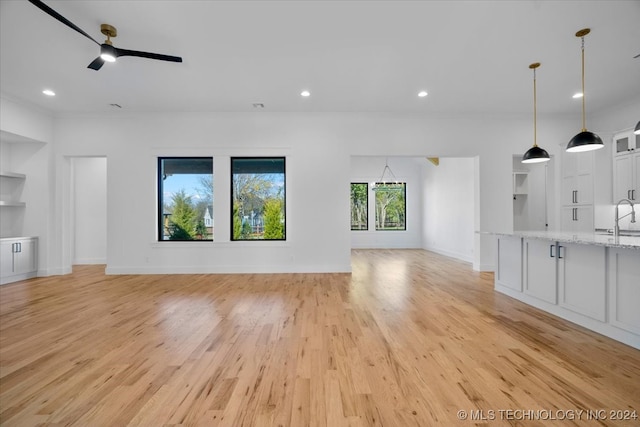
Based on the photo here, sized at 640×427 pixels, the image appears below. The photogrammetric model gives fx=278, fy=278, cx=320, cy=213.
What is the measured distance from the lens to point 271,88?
478 centimetres

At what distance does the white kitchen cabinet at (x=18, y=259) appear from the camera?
16.8ft

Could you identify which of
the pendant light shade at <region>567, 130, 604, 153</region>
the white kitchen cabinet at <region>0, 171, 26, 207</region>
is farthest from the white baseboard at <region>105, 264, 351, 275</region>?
the pendant light shade at <region>567, 130, 604, 153</region>

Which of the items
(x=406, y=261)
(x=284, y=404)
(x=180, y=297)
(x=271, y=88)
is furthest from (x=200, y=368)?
(x=406, y=261)

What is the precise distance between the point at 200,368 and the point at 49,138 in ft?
21.7

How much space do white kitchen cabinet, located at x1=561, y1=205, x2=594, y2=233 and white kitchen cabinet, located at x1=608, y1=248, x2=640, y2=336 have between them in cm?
346

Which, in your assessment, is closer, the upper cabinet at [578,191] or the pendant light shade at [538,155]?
the pendant light shade at [538,155]

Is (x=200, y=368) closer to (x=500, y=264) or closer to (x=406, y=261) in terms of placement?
(x=500, y=264)

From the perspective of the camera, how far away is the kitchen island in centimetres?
247

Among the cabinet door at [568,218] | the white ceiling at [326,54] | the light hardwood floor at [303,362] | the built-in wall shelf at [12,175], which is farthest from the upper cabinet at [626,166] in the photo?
the built-in wall shelf at [12,175]

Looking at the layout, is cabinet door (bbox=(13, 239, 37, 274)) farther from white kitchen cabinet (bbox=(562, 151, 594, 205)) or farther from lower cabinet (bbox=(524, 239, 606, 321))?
white kitchen cabinet (bbox=(562, 151, 594, 205))

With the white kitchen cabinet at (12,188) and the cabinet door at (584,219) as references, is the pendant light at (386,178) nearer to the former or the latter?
the cabinet door at (584,219)

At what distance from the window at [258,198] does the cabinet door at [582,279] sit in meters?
4.58

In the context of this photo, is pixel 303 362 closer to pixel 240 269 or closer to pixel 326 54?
pixel 326 54

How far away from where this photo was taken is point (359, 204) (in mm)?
10594
